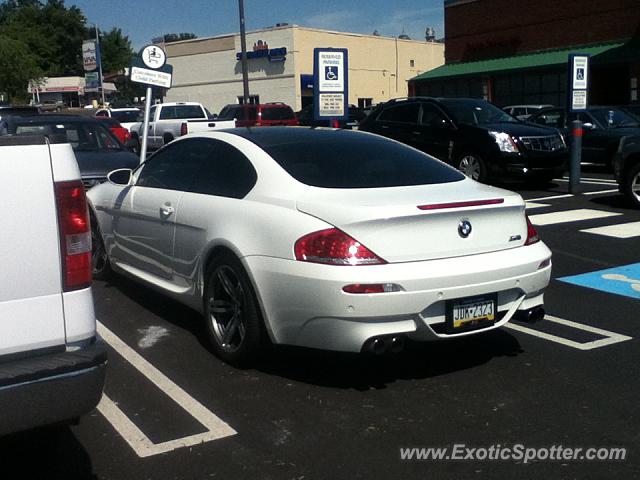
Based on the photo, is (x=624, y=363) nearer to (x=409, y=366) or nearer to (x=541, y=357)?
(x=541, y=357)

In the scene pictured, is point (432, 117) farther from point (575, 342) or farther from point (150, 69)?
point (575, 342)

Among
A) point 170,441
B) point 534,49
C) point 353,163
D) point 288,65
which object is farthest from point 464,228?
point 288,65

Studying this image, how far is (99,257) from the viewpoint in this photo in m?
7.63

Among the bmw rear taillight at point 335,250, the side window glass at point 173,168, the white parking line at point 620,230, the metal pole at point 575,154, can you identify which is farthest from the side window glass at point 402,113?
the bmw rear taillight at point 335,250

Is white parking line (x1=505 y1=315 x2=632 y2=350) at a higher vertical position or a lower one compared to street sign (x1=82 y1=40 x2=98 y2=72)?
lower

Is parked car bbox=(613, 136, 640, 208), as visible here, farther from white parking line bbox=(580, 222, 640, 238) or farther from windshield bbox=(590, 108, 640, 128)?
windshield bbox=(590, 108, 640, 128)

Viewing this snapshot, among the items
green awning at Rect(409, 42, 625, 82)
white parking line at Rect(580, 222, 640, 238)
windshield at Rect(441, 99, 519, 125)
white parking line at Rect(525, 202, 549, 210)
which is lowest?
white parking line at Rect(580, 222, 640, 238)

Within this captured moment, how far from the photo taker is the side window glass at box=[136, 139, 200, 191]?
601cm

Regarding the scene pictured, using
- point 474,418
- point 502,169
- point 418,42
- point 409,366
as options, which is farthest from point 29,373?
point 418,42

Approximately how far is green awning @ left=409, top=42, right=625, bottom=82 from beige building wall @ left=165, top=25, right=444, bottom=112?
15.7 m

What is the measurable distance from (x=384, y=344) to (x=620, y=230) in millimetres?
6550

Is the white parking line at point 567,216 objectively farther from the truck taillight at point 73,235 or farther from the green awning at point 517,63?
the green awning at point 517,63

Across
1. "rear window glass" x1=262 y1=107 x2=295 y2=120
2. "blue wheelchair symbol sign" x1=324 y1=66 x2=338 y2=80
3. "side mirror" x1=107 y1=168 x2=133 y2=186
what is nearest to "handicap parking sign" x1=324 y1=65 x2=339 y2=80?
"blue wheelchair symbol sign" x1=324 y1=66 x2=338 y2=80

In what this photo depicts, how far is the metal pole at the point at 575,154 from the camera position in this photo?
12.9 meters
